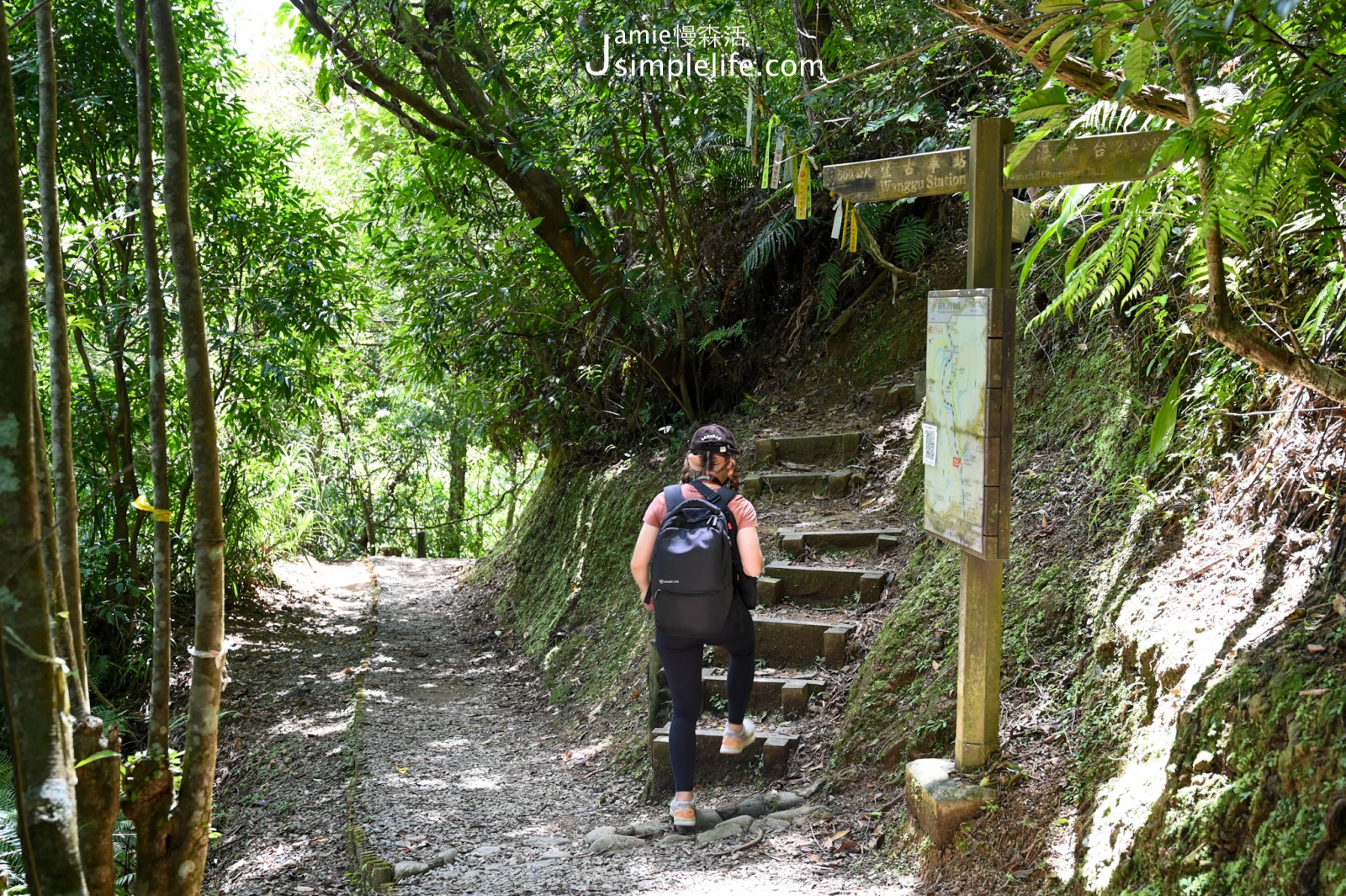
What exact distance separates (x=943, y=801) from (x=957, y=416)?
1.41 meters

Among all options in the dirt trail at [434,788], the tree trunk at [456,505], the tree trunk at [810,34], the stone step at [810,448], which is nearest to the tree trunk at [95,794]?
the dirt trail at [434,788]

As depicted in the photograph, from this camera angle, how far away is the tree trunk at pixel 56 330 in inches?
109

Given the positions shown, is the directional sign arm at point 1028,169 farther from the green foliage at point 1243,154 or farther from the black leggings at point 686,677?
Answer: the black leggings at point 686,677

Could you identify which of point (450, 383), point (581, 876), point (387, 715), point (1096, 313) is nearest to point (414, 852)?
point (581, 876)

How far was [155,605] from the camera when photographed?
300cm

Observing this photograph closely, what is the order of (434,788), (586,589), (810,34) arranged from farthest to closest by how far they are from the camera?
(586,589) < (810,34) < (434,788)

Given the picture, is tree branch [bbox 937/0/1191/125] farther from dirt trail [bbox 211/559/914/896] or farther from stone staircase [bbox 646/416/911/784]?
stone staircase [bbox 646/416/911/784]

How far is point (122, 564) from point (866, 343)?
6753mm

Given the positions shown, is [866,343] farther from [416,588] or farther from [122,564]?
[416,588]

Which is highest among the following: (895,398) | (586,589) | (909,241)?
(909,241)

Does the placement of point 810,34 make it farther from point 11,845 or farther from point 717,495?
point 11,845

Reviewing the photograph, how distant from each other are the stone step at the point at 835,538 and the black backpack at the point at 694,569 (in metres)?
2.04

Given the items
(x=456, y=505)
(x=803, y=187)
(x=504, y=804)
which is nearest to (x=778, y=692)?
(x=504, y=804)

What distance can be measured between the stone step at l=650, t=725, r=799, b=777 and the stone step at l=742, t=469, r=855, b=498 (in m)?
2.64
